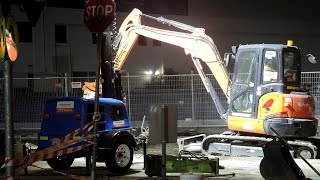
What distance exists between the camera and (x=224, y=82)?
15.2 metres

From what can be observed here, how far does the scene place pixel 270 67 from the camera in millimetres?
13211

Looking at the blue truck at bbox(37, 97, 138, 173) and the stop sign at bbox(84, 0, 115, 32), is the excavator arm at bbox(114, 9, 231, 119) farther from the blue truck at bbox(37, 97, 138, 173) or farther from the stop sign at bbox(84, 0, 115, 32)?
the stop sign at bbox(84, 0, 115, 32)

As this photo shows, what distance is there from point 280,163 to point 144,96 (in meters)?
12.0

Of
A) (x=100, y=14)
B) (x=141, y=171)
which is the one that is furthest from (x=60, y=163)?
(x=100, y=14)

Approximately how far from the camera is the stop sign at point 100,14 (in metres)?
8.16

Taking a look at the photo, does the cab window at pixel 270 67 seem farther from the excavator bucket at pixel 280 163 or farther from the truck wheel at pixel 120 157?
the truck wheel at pixel 120 157

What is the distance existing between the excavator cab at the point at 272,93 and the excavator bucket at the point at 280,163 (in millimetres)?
3491

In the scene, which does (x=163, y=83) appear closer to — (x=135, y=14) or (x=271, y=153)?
(x=135, y=14)

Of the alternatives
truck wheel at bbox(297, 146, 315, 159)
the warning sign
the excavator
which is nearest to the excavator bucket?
the excavator

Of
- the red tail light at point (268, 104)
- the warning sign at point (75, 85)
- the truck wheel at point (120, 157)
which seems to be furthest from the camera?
the warning sign at point (75, 85)

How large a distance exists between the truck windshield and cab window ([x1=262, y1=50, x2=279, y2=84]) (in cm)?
23

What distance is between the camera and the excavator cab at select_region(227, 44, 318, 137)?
42.1 ft

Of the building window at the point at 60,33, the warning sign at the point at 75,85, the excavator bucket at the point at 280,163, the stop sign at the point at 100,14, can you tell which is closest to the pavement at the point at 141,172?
the excavator bucket at the point at 280,163

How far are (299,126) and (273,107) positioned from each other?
82 cm
